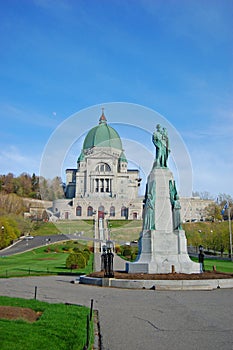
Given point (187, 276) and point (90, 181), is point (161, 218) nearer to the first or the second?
point (187, 276)

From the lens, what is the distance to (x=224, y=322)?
9.48 m

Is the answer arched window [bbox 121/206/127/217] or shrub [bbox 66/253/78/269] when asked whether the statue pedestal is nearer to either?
shrub [bbox 66/253/78/269]

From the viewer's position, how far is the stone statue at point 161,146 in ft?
76.0

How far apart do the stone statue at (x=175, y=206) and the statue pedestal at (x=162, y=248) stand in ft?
→ 0.79

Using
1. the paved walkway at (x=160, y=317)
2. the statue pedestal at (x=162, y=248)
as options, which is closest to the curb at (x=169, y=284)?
the paved walkway at (x=160, y=317)

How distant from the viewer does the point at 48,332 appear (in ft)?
24.8

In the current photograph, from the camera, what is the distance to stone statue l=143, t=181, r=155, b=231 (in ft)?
70.1

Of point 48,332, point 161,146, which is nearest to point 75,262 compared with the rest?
point 161,146

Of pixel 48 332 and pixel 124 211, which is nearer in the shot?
pixel 48 332

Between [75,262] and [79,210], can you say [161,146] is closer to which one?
[75,262]

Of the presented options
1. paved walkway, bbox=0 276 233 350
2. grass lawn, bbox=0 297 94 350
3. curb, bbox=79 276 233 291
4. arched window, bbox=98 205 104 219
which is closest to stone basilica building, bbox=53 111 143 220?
arched window, bbox=98 205 104 219

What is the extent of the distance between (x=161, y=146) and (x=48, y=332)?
1711 cm

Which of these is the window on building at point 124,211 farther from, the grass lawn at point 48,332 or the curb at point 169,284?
the grass lawn at point 48,332

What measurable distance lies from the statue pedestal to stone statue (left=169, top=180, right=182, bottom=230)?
0.24 metres
